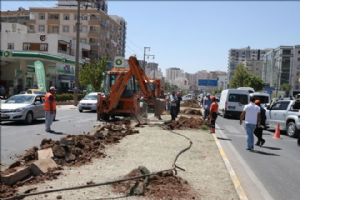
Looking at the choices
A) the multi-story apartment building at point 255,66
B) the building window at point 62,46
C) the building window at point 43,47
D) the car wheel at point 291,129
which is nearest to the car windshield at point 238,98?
the car wheel at point 291,129

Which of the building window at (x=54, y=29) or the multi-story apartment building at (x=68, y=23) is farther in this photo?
the building window at (x=54, y=29)

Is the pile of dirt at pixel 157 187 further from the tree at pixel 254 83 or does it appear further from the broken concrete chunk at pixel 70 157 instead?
the tree at pixel 254 83

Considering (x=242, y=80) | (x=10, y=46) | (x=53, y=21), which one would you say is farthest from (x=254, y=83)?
(x=10, y=46)

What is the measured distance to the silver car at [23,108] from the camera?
19016mm

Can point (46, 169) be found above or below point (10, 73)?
below

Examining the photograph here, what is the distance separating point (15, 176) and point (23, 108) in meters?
13.0

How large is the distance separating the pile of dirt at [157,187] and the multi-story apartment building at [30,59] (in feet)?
→ 142

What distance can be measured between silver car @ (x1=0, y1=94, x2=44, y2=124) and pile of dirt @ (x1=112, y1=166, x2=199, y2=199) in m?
12.9

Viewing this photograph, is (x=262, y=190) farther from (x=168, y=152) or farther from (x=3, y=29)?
(x=3, y=29)

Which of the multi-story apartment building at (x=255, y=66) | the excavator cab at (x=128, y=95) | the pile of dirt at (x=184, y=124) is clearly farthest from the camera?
the multi-story apartment building at (x=255, y=66)

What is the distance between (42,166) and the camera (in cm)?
784
